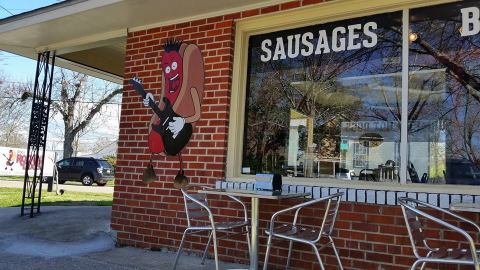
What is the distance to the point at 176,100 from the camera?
5.23 metres

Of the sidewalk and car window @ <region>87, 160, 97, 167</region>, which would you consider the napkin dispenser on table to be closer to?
the sidewalk

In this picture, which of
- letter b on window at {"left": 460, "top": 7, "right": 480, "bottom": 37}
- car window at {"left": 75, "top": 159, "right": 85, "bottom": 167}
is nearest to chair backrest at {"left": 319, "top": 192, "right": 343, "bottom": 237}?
letter b on window at {"left": 460, "top": 7, "right": 480, "bottom": 37}

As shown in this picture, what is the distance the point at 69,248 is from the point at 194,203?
191 cm

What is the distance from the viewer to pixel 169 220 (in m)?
5.16

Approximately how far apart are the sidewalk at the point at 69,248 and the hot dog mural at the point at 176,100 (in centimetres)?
102

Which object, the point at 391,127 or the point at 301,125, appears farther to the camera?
the point at 301,125

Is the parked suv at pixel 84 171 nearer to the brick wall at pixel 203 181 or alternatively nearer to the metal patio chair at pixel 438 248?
the brick wall at pixel 203 181

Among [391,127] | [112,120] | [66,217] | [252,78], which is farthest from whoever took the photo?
[112,120]

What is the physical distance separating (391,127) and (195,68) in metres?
2.23

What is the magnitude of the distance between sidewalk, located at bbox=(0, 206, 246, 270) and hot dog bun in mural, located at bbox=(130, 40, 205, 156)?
1.21 m

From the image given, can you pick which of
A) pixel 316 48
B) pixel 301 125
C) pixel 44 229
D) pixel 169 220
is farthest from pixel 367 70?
pixel 44 229

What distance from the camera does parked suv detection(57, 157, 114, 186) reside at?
2227cm

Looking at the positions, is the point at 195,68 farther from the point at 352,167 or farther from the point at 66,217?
the point at 66,217

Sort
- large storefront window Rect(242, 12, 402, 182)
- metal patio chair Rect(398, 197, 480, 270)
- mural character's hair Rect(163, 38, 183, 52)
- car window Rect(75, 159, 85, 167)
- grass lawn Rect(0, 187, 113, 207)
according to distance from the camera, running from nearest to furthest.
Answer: metal patio chair Rect(398, 197, 480, 270)
large storefront window Rect(242, 12, 402, 182)
mural character's hair Rect(163, 38, 183, 52)
grass lawn Rect(0, 187, 113, 207)
car window Rect(75, 159, 85, 167)
